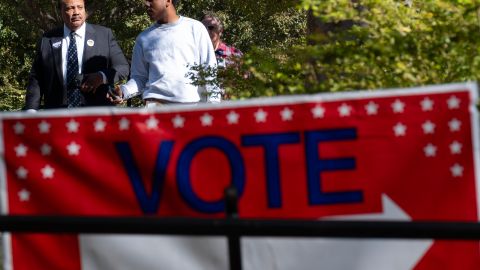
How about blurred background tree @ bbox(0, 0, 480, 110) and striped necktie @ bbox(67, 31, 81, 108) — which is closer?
blurred background tree @ bbox(0, 0, 480, 110)

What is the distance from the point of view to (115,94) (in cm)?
782

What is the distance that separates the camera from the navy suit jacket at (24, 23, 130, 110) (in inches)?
311

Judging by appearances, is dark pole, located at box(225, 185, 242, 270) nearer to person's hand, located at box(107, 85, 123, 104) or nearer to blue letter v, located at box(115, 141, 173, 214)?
blue letter v, located at box(115, 141, 173, 214)

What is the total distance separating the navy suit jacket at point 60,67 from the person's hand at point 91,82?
11 cm

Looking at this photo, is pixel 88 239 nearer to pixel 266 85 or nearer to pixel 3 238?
pixel 3 238

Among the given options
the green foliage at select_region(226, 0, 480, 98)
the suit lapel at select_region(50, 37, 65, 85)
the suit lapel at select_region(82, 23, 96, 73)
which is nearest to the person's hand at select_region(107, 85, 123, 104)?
the suit lapel at select_region(82, 23, 96, 73)

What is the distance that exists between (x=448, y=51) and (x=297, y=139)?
4.37ft

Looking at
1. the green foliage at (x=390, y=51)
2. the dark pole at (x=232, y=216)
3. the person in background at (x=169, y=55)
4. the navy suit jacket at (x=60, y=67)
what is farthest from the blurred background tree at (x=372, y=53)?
the navy suit jacket at (x=60, y=67)

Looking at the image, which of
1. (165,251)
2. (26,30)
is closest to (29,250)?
(165,251)

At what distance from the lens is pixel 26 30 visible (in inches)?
1385

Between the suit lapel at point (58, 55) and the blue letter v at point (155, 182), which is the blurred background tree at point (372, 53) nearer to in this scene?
the blue letter v at point (155, 182)

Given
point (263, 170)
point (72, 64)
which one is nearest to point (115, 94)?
point (72, 64)

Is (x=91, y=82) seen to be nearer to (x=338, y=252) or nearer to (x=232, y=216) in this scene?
(x=338, y=252)

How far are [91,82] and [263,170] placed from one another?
4377mm
